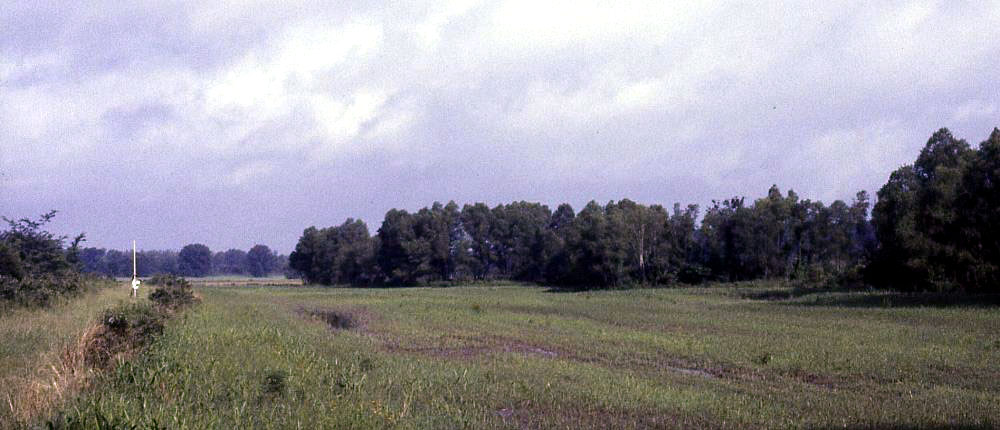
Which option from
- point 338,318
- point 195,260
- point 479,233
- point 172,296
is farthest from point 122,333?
point 195,260

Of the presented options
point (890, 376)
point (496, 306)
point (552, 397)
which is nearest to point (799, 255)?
point (496, 306)

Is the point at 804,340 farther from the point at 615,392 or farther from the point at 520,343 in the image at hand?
the point at 615,392

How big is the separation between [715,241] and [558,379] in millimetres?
65902

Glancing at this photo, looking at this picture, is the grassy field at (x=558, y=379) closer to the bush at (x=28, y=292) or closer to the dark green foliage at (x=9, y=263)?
the bush at (x=28, y=292)

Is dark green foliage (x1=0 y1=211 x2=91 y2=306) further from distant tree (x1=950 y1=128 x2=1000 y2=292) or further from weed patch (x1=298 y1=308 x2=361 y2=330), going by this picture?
distant tree (x1=950 y1=128 x2=1000 y2=292)

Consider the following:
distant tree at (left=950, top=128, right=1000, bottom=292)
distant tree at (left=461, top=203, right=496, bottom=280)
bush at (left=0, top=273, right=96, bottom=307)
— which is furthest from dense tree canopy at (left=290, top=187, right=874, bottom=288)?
bush at (left=0, top=273, right=96, bottom=307)

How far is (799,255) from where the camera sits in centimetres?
6981

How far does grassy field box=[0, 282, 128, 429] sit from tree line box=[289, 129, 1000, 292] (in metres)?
34.2

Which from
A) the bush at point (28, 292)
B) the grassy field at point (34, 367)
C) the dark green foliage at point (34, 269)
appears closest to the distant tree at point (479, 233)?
the dark green foliage at point (34, 269)

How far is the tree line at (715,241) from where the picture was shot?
3519 cm

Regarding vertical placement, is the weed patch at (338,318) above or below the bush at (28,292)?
below

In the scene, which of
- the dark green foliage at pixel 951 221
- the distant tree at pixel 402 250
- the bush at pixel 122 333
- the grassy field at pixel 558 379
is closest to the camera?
the grassy field at pixel 558 379

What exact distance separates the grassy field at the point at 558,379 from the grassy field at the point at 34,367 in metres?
0.48

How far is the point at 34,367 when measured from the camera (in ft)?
37.0
